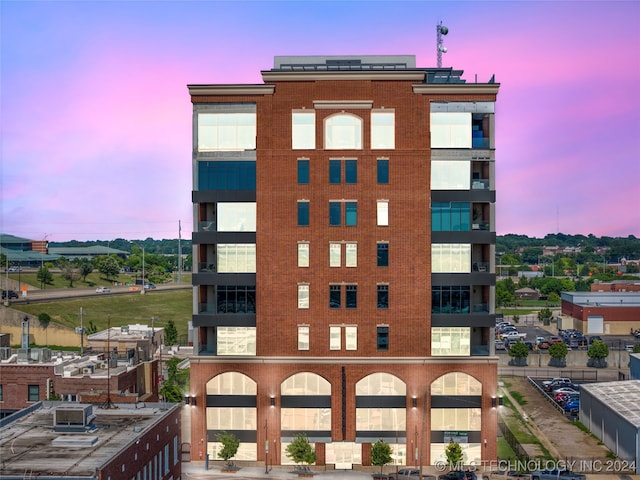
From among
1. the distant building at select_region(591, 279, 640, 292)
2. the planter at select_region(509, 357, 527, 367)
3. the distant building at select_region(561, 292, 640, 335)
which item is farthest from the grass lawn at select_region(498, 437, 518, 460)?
the distant building at select_region(591, 279, 640, 292)

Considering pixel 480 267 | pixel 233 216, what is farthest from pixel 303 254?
pixel 480 267

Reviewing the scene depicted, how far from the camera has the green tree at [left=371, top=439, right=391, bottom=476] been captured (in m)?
58.5

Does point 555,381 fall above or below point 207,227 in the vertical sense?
below

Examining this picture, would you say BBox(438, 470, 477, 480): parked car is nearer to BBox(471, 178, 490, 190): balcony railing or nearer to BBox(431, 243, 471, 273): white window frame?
BBox(431, 243, 471, 273): white window frame

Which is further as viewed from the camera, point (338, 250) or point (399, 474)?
point (338, 250)

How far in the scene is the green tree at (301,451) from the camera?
2329 inches

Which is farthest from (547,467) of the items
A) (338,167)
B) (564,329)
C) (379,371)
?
(564,329)

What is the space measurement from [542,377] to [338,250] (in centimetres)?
5070

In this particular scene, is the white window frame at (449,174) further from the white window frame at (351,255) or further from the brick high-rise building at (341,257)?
the white window frame at (351,255)

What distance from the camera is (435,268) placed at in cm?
6241

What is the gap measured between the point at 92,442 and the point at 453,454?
32511 millimetres

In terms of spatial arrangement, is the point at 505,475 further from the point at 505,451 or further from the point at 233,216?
the point at 233,216

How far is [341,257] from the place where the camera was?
6241 centimetres

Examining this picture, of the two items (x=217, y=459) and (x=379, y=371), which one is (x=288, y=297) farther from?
(x=217, y=459)
